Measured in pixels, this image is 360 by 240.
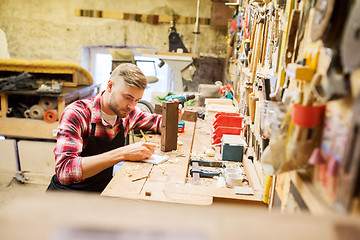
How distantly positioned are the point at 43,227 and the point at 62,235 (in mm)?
33

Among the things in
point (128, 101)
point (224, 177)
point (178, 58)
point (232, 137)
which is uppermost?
point (178, 58)

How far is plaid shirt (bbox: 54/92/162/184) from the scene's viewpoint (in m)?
1.97

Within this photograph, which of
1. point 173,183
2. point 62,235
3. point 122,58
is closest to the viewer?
point 62,235

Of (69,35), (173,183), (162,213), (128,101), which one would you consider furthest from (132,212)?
(69,35)

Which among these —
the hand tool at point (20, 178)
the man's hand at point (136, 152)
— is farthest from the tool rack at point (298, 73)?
the hand tool at point (20, 178)

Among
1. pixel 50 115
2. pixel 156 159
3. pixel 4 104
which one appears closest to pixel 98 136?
pixel 156 159

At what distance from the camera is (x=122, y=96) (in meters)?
2.21

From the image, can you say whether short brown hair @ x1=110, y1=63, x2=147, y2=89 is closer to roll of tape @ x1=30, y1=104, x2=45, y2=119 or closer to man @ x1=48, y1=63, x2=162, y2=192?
man @ x1=48, y1=63, x2=162, y2=192

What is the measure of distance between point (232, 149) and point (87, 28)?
4299 mm

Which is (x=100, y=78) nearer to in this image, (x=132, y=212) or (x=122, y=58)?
(x=122, y=58)

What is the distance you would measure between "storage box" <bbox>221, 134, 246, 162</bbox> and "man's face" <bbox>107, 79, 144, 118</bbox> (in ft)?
2.37

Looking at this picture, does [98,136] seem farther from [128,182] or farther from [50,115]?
[50,115]

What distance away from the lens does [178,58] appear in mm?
5148

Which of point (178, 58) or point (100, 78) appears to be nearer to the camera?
Answer: point (178, 58)
